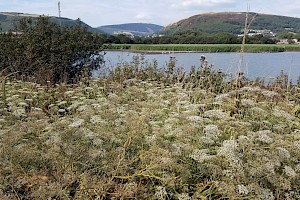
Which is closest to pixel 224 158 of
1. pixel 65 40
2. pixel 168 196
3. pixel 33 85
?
pixel 168 196

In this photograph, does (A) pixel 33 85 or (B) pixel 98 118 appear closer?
(B) pixel 98 118

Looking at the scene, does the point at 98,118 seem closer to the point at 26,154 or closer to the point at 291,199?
the point at 26,154

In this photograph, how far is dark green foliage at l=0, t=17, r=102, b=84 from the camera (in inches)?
374

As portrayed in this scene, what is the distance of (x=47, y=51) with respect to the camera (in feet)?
31.7

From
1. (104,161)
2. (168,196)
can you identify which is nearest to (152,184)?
(168,196)

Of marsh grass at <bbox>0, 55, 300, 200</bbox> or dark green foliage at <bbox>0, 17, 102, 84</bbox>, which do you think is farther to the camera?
dark green foliage at <bbox>0, 17, 102, 84</bbox>

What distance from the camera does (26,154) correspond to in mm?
2887

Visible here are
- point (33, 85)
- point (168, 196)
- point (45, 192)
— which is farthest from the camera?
point (33, 85)

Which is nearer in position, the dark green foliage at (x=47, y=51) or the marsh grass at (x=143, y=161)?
the marsh grass at (x=143, y=161)

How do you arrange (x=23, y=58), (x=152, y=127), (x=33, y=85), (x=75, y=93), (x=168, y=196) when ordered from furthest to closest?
(x=23, y=58), (x=33, y=85), (x=75, y=93), (x=152, y=127), (x=168, y=196)

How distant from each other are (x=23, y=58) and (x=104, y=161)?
7.57 meters

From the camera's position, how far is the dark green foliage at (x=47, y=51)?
31.2ft

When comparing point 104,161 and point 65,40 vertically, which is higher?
point 65,40

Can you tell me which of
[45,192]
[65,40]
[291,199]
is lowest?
[291,199]
